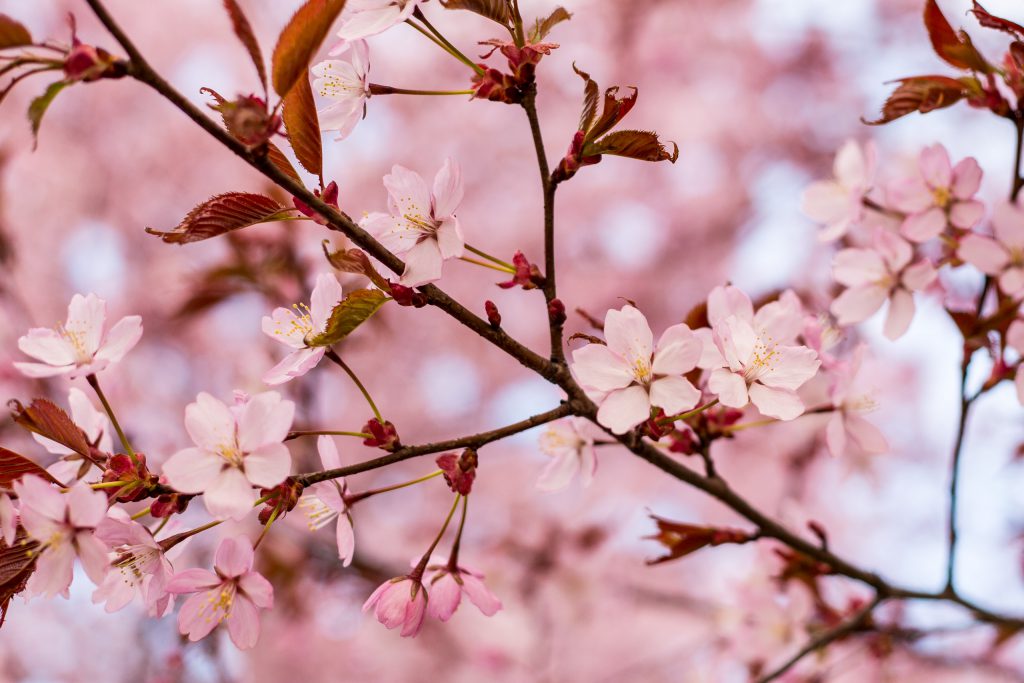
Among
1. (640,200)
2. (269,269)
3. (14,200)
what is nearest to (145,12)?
(14,200)

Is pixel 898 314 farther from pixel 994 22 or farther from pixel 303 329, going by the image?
pixel 303 329

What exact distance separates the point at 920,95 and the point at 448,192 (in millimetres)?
475

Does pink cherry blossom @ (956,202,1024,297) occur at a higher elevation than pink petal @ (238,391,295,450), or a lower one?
higher

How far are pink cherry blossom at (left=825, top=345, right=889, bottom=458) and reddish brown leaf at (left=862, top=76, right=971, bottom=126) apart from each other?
25 centimetres

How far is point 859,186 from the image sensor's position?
0.94 m

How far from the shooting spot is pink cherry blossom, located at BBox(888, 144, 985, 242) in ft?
2.75

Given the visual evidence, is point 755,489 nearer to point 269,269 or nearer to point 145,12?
point 269,269

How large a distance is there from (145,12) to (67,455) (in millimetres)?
3709

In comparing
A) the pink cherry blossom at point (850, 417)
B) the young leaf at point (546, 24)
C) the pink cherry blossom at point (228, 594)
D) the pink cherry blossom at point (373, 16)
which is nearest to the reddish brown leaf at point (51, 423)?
the pink cherry blossom at point (228, 594)

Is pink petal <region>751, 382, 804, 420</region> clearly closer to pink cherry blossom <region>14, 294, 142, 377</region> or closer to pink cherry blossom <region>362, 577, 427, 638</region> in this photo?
pink cherry blossom <region>362, 577, 427, 638</region>

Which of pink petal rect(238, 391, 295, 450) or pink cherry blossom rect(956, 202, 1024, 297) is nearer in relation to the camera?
pink petal rect(238, 391, 295, 450)

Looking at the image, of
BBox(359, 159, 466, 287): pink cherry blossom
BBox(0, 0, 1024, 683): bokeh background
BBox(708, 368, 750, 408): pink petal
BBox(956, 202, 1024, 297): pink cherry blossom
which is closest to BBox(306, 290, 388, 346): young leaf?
BBox(359, 159, 466, 287): pink cherry blossom

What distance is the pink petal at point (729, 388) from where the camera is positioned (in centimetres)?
64

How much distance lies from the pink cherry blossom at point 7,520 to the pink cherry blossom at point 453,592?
1.08ft
